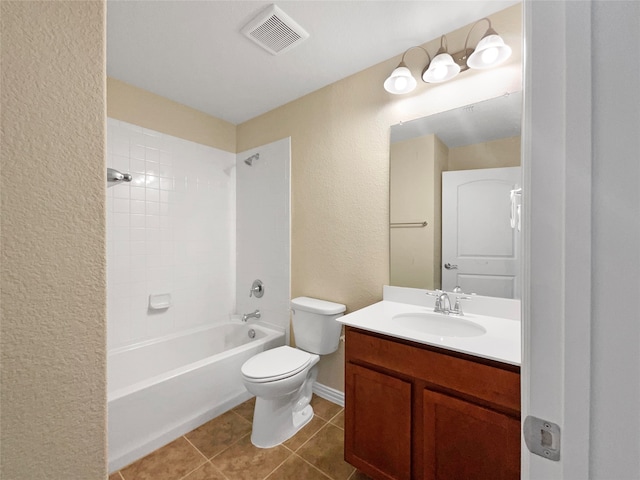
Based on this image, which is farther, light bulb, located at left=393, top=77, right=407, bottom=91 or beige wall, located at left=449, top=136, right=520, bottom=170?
light bulb, located at left=393, top=77, right=407, bottom=91

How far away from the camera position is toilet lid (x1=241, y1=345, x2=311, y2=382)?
1562mm

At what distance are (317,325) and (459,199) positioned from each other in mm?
1223

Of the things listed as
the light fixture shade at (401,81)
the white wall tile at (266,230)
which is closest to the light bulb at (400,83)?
the light fixture shade at (401,81)

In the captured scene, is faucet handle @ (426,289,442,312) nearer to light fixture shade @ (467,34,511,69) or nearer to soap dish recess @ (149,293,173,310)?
light fixture shade @ (467,34,511,69)

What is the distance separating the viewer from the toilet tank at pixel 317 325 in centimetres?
188

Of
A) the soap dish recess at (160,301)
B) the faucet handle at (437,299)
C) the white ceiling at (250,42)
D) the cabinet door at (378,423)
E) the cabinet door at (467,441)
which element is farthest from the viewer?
the soap dish recess at (160,301)

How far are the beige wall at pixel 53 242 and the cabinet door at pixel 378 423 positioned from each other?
3.41 feet

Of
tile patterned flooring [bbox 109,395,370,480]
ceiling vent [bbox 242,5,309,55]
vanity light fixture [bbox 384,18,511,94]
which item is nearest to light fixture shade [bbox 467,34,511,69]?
vanity light fixture [bbox 384,18,511,94]

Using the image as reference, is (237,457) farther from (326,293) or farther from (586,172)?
(586,172)

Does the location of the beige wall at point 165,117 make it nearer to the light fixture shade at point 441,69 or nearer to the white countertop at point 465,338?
the light fixture shade at point 441,69

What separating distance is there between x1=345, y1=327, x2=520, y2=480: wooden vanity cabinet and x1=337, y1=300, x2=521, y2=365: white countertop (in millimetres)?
33

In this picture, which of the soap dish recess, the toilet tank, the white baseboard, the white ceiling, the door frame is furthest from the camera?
the soap dish recess

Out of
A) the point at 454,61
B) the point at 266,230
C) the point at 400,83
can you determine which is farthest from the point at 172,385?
the point at 454,61

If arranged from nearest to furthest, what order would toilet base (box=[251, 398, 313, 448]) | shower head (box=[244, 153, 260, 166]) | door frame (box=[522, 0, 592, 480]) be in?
door frame (box=[522, 0, 592, 480]) < toilet base (box=[251, 398, 313, 448]) < shower head (box=[244, 153, 260, 166])
